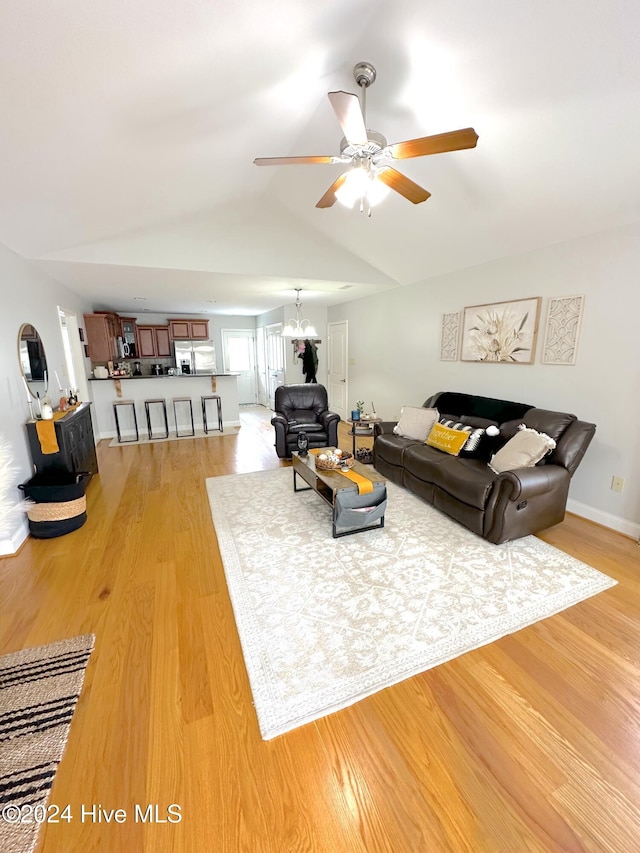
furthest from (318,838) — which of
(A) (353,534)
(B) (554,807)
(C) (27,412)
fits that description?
(C) (27,412)

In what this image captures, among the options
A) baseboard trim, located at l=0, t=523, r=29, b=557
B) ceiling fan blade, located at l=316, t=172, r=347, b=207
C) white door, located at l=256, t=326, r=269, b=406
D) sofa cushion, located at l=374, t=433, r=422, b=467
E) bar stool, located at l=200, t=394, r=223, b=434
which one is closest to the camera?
ceiling fan blade, located at l=316, t=172, r=347, b=207

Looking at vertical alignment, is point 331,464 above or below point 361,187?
below

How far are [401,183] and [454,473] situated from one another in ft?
7.04

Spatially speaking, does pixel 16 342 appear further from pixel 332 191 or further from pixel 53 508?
pixel 332 191

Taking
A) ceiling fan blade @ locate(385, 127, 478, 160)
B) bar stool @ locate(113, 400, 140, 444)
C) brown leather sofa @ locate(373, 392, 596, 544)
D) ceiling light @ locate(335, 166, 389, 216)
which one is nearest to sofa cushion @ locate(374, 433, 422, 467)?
brown leather sofa @ locate(373, 392, 596, 544)

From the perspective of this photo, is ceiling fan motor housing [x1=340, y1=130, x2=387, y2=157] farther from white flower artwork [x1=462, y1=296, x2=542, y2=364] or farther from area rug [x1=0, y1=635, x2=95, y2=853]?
area rug [x1=0, y1=635, x2=95, y2=853]

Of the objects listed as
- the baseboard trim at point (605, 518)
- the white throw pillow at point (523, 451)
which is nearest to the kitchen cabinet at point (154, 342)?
the white throw pillow at point (523, 451)

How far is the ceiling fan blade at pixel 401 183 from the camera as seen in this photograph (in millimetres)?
2006

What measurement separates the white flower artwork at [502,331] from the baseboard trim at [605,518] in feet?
4.70

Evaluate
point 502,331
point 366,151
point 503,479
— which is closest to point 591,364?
point 502,331

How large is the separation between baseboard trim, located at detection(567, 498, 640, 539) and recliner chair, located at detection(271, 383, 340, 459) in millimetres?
2651

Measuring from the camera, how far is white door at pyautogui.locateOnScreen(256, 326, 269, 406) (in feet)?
28.9

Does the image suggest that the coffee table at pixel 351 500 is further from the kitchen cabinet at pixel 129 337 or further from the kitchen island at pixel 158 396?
the kitchen cabinet at pixel 129 337

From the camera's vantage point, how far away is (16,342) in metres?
3.04
